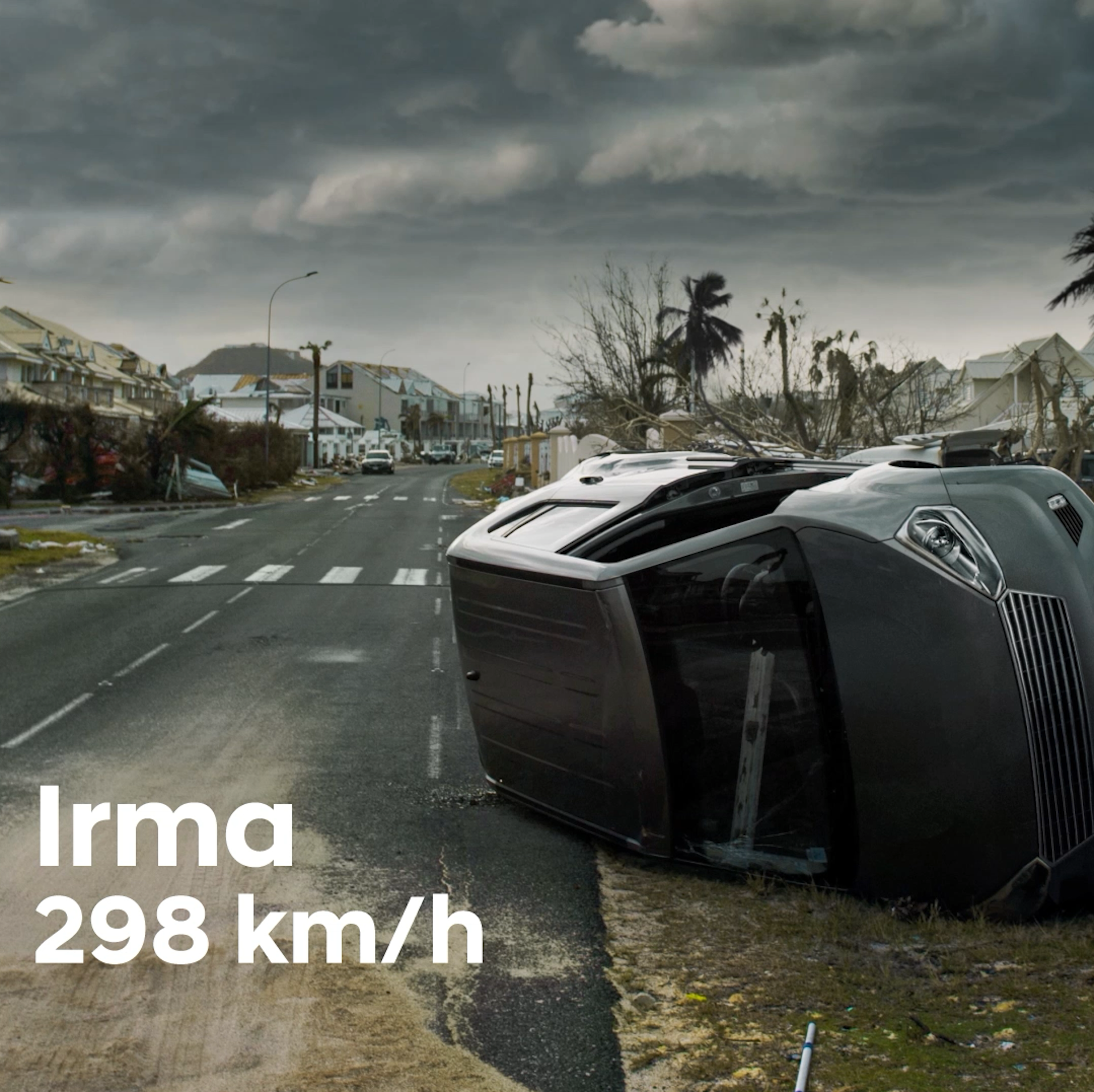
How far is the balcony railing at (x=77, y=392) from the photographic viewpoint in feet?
226

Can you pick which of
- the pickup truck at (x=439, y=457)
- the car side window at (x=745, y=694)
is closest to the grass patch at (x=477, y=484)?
the pickup truck at (x=439, y=457)

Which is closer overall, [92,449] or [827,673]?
[827,673]

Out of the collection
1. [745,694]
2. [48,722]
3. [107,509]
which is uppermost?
[745,694]

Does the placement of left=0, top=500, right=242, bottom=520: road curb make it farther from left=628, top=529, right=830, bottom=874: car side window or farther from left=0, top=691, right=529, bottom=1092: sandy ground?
left=628, top=529, right=830, bottom=874: car side window

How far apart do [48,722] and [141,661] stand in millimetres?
3306

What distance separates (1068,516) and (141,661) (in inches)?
421

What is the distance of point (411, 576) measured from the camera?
23.7m

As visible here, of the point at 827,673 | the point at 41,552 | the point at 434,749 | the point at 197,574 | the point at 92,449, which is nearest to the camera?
the point at 827,673

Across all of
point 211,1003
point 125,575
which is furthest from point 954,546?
point 125,575

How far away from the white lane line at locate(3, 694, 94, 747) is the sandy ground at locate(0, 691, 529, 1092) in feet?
9.34

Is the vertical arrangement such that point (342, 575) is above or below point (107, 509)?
below

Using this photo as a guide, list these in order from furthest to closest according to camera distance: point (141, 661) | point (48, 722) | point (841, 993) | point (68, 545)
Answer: point (68, 545)
point (141, 661)
point (48, 722)
point (841, 993)

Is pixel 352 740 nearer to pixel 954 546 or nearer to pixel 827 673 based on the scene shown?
pixel 827 673

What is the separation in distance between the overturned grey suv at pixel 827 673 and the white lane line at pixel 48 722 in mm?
4974
